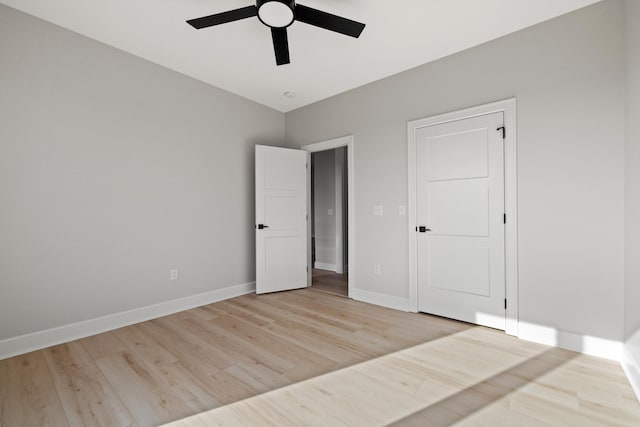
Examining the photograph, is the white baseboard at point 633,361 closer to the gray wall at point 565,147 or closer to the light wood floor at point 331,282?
the gray wall at point 565,147

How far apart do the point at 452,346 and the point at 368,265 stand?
1.46m

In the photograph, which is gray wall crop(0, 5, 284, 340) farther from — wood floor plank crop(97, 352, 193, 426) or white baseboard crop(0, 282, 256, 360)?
wood floor plank crop(97, 352, 193, 426)

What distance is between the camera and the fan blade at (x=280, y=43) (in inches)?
90.7

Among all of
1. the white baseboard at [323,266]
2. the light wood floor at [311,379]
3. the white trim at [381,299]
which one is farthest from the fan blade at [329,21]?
the white baseboard at [323,266]

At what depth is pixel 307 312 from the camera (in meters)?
3.44

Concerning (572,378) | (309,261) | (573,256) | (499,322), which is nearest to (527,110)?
(573,256)

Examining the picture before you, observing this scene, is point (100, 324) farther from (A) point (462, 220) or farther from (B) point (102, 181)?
(A) point (462, 220)

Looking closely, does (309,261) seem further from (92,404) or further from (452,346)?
(92,404)

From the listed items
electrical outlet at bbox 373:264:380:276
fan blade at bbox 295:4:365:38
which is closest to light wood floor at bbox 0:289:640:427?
electrical outlet at bbox 373:264:380:276

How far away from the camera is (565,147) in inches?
97.1

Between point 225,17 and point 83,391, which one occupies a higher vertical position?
point 225,17

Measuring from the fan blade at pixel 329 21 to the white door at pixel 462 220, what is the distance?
4.99ft

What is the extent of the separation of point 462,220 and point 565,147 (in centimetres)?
103

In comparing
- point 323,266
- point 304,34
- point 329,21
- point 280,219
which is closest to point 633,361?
point 329,21
